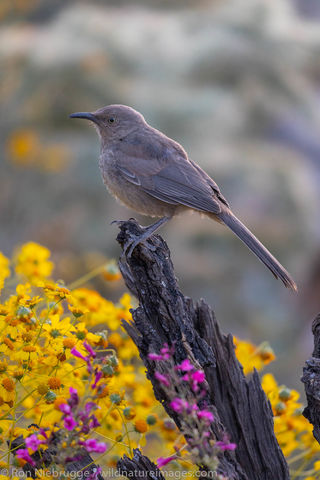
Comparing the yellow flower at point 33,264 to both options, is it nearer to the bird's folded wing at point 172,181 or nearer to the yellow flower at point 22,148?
the bird's folded wing at point 172,181

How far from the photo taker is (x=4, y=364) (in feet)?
7.73

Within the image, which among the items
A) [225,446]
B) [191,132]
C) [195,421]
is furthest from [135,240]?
[191,132]

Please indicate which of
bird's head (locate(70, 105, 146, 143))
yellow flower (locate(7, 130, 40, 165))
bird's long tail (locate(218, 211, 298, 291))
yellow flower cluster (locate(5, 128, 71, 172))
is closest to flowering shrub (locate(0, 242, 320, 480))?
bird's long tail (locate(218, 211, 298, 291))

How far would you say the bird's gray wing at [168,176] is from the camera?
374cm

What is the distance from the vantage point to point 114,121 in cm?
415

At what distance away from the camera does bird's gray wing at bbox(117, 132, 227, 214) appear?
3.74 meters

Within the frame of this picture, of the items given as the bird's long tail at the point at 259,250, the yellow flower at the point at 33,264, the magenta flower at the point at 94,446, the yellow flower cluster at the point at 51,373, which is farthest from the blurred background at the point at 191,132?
the magenta flower at the point at 94,446

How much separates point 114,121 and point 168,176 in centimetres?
59

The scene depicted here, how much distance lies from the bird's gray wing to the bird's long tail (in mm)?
90

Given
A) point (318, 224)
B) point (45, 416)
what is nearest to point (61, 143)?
point (318, 224)

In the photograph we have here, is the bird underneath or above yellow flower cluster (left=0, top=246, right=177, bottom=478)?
above

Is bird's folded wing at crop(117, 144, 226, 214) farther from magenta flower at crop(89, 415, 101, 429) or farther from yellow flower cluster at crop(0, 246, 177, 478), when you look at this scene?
magenta flower at crop(89, 415, 101, 429)

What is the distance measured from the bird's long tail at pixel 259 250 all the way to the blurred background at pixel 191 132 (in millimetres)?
3915

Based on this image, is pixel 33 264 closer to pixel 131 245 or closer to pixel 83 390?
pixel 131 245
